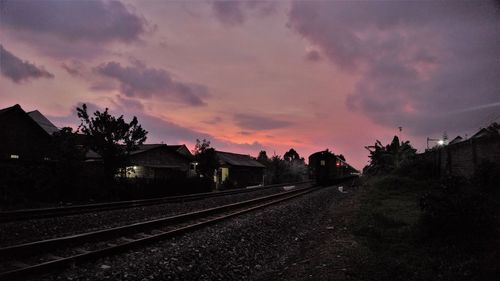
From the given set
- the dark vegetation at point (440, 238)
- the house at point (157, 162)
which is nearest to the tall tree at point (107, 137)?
the house at point (157, 162)

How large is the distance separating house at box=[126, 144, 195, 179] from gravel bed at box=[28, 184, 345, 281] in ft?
79.3

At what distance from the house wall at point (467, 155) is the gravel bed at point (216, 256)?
7864 mm

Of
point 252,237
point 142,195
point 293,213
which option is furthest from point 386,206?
point 142,195

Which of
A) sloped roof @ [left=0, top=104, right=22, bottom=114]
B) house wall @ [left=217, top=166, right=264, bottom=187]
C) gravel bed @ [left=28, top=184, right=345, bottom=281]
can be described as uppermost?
sloped roof @ [left=0, top=104, right=22, bottom=114]

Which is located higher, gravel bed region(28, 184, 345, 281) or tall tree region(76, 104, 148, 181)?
tall tree region(76, 104, 148, 181)

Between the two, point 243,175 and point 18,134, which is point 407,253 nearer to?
point 18,134

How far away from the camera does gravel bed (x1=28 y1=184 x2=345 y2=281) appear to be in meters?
6.51

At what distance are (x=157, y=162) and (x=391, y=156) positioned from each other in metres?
24.6

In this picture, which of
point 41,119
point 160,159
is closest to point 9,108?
point 41,119

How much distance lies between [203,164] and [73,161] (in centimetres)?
1753

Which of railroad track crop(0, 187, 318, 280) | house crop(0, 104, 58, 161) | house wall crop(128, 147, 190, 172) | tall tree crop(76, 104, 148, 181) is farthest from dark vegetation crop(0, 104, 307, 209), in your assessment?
railroad track crop(0, 187, 318, 280)

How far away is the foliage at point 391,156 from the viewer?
30.6 meters

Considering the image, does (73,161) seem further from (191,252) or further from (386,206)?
(386,206)

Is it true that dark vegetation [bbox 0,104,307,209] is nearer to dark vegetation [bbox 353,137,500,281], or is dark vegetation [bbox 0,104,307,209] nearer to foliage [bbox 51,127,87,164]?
foliage [bbox 51,127,87,164]
